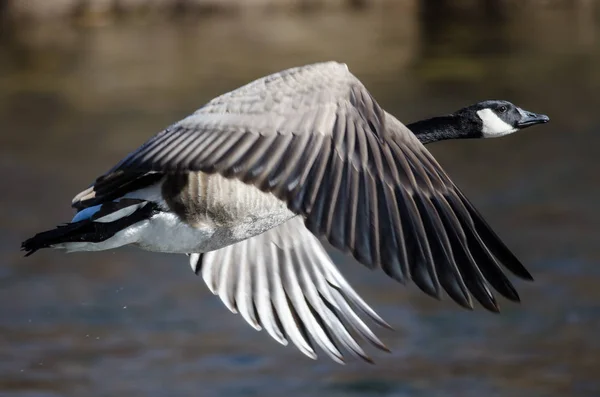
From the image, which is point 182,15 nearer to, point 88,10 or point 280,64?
point 88,10

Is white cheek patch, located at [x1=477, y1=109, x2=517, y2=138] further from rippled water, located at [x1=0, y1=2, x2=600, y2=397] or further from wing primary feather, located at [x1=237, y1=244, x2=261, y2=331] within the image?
rippled water, located at [x1=0, y1=2, x2=600, y2=397]

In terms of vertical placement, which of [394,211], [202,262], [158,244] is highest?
[394,211]

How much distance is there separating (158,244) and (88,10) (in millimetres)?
13116

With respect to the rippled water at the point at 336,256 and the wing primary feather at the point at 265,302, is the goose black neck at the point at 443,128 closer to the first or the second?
the wing primary feather at the point at 265,302

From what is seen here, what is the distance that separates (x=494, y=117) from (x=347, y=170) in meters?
2.17

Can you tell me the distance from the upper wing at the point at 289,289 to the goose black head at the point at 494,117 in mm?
1093

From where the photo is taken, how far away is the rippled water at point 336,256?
8172mm

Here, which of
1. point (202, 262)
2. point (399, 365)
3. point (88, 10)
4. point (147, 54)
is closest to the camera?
point (202, 262)

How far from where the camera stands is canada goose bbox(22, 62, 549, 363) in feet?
14.2

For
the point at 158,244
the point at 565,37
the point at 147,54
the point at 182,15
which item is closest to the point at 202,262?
the point at 158,244

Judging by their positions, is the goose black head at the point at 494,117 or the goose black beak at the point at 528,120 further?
the goose black beak at the point at 528,120

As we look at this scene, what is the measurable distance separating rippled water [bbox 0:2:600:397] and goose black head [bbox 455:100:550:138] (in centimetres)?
212

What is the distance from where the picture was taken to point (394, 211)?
4.40 m

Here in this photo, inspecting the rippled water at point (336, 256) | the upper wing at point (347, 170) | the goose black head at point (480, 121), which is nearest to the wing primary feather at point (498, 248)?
the upper wing at point (347, 170)
